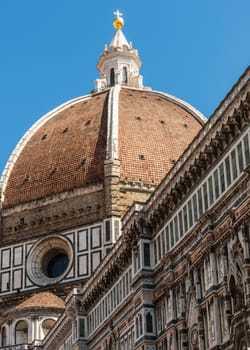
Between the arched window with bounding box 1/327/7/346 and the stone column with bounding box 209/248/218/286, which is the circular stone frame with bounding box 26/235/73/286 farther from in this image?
the stone column with bounding box 209/248/218/286

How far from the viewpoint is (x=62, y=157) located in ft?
235

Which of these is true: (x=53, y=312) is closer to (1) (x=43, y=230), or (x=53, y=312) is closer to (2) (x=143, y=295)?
(1) (x=43, y=230)

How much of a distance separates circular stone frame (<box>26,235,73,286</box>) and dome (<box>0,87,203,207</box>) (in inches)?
187

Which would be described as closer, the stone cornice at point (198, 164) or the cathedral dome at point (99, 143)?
the stone cornice at point (198, 164)

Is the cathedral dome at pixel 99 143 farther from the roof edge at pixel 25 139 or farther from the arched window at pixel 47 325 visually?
the arched window at pixel 47 325

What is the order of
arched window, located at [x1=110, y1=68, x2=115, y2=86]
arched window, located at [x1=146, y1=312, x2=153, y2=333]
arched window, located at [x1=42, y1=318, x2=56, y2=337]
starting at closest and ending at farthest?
arched window, located at [x1=146, y1=312, x2=153, y2=333] < arched window, located at [x1=42, y1=318, x2=56, y2=337] < arched window, located at [x1=110, y1=68, x2=115, y2=86]

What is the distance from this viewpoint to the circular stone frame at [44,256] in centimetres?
6512

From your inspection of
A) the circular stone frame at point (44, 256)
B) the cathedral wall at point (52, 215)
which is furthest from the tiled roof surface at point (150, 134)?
the circular stone frame at point (44, 256)

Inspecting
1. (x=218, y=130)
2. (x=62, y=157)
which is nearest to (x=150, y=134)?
(x=62, y=157)

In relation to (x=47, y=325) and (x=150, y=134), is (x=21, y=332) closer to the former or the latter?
(x=47, y=325)

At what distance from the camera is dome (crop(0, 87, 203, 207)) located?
227 ft

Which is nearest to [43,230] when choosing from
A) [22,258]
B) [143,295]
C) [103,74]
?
[22,258]

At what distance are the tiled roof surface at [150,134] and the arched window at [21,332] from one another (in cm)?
1478

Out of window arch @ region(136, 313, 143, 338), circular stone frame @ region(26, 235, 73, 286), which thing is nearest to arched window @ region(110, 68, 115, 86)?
circular stone frame @ region(26, 235, 73, 286)
